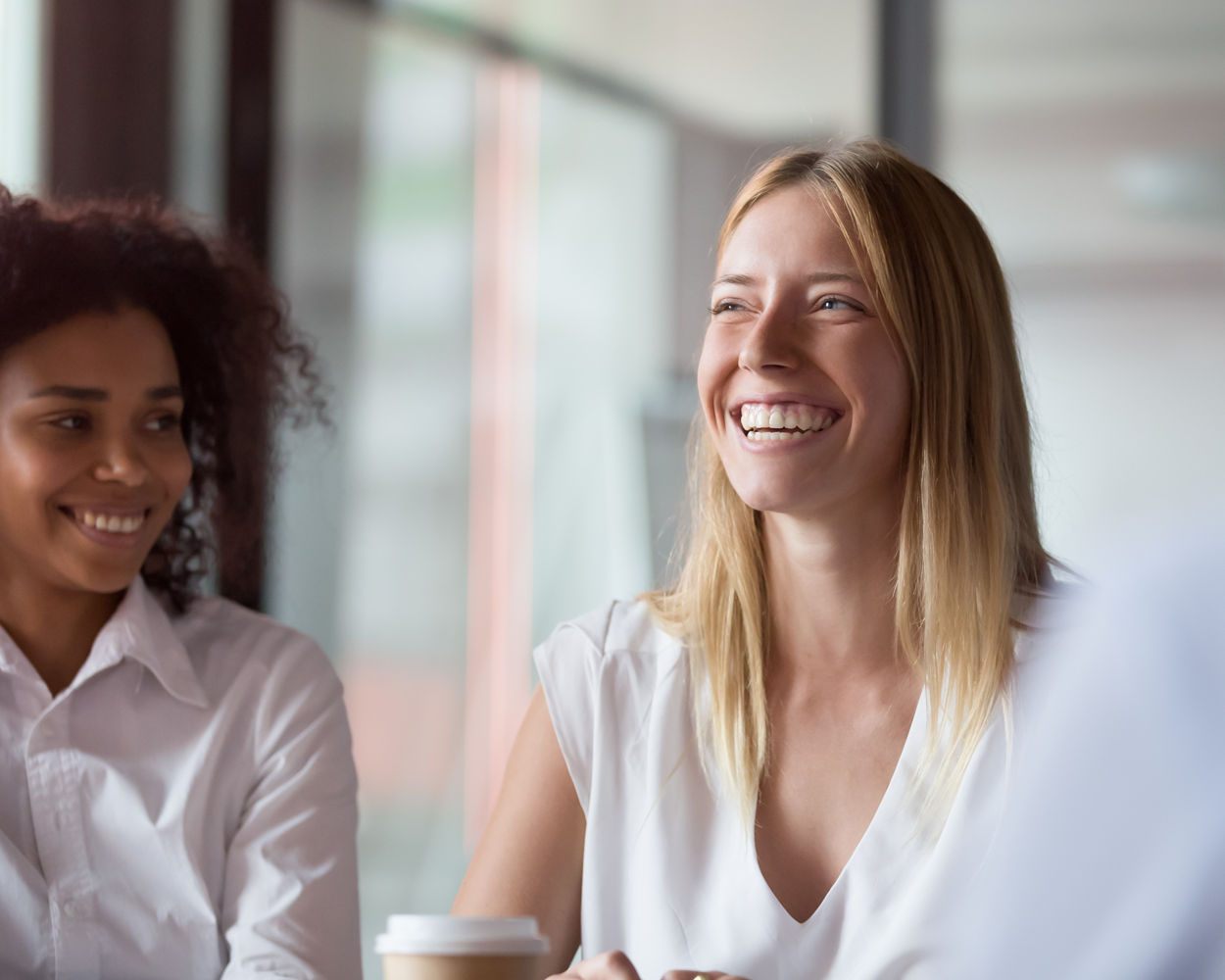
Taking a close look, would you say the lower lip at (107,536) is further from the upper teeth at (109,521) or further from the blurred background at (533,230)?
the blurred background at (533,230)

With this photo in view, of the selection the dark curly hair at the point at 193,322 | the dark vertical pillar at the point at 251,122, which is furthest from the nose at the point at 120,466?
the dark vertical pillar at the point at 251,122

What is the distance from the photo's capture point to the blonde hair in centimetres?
144

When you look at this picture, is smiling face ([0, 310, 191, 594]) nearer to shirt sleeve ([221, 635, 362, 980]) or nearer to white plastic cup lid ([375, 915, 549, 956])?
shirt sleeve ([221, 635, 362, 980])

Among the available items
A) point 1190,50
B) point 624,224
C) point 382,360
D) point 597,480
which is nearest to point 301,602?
point 382,360

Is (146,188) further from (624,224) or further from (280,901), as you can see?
(280,901)

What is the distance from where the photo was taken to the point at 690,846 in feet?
4.69

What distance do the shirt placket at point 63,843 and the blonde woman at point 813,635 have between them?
0.39 metres

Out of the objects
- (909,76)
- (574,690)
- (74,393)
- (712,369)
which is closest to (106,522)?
(74,393)

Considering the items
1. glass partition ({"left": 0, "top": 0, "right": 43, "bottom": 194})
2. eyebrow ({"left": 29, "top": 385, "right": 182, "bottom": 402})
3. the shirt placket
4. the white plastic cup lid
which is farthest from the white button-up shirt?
glass partition ({"left": 0, "top": 0, "right": 43, "bottom": 194})

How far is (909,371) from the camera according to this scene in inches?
58.2

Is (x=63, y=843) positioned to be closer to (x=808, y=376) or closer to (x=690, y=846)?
(x=690, y=846)

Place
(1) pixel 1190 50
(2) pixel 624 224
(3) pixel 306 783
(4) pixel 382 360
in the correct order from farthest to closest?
(2) pixel 624 224
(4) pixel 382 360
(1) pixel 1190 50
(3) pixel 306 783

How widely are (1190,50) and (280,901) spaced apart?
284cm

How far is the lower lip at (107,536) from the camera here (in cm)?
152
